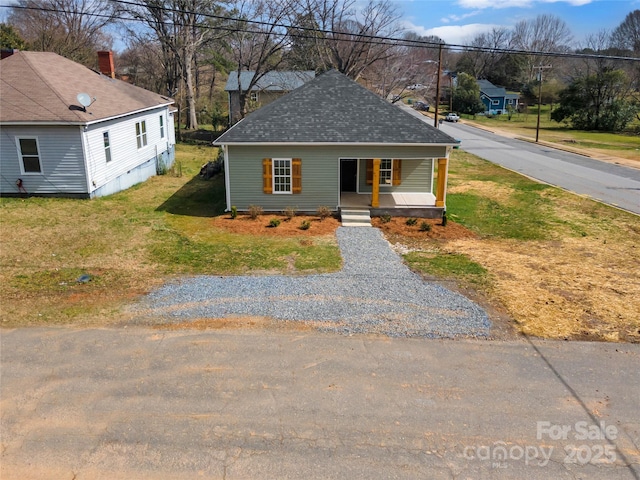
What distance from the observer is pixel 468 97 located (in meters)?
77.4

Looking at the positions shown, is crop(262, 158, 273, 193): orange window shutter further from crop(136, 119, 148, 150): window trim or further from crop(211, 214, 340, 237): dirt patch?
crop(136, 119, 148, 150): window trim

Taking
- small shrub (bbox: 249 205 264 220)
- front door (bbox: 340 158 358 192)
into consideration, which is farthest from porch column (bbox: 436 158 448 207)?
small shrub (bbox: 249 205 264 220)

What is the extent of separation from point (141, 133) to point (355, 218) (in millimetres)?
13243

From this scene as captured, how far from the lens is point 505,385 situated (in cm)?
802

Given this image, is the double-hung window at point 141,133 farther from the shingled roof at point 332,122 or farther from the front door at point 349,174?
the front door at point 349,174

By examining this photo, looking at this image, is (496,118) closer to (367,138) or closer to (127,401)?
(367,138)

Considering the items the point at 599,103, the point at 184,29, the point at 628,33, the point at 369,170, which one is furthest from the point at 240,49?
the point at 628,33

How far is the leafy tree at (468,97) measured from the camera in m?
77.3

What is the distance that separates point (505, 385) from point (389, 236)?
29.0 ft

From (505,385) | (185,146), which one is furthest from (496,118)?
(505,385)

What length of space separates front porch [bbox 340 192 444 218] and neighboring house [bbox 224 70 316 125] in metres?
27.0

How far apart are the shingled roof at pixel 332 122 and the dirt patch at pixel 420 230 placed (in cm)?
286

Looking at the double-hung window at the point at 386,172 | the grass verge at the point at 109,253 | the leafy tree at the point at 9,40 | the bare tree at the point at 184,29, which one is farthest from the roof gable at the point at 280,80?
the grass verge at the point at 109,253

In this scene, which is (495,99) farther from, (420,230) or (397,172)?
(420,230)
